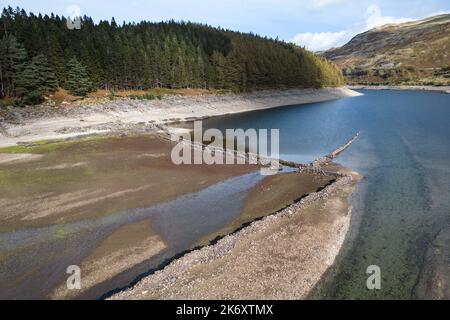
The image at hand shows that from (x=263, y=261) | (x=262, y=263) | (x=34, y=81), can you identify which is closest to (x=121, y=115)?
(x=34, y=81)

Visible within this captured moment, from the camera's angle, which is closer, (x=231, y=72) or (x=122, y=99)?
(x=122, y=99)

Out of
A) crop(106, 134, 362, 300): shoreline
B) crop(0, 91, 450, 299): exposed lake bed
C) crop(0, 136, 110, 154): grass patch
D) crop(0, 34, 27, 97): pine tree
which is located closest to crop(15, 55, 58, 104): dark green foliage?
crop(0, 34, 27, 97): pine tree

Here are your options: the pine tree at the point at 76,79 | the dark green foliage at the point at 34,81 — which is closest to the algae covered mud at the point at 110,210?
the dark green foliage at the point at 34,81

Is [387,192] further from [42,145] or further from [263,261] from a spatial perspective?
[42,145]

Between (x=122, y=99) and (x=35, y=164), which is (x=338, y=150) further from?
(x=122, y=99)

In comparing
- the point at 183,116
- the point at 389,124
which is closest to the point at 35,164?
the point at 183,116

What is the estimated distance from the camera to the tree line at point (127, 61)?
78.1m

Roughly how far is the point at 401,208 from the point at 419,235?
205 inches

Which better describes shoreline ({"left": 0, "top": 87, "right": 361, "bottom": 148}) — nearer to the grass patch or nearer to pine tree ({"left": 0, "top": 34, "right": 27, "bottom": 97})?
the grass patch

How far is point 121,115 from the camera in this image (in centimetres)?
7969

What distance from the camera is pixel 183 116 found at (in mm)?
91688

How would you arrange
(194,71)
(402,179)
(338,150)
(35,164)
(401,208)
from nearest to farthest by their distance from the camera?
(401,208)
(402,179)
(35,164)
(338,150)
(194,71)

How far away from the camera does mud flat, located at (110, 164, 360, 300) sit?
18.3 meters
